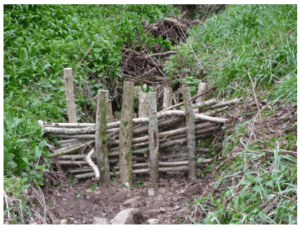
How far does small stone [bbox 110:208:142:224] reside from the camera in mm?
2977

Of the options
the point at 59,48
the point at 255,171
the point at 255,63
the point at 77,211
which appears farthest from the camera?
the point at 59,48

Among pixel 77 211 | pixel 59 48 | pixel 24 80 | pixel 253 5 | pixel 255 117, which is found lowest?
pixel 77 211

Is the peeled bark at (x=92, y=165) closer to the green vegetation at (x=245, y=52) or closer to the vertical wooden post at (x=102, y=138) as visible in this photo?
the vertical wooden post at (x=102, y=138)

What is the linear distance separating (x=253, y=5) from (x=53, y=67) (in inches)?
151

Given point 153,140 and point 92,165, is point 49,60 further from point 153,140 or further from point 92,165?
point 153,140

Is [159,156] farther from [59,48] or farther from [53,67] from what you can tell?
[59,48]

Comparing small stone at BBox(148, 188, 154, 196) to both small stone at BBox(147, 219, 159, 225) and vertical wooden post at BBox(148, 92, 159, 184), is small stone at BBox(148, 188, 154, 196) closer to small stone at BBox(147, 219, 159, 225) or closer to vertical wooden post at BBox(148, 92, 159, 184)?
vertical wooden post at BBox(148, 92, 159, 184)

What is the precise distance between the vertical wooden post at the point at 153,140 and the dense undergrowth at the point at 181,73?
0.66m

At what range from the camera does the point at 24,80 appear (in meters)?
4.93

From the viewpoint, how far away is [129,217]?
3008 millimetres

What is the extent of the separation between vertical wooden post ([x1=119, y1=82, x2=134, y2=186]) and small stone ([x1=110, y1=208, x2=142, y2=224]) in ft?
2.51

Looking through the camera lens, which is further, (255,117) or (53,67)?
(53,67)

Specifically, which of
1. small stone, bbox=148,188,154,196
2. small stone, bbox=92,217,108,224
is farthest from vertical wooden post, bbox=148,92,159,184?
small stone, bbox=92,217,108,224

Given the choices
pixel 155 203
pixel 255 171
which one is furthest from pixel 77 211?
pixel 255 171
